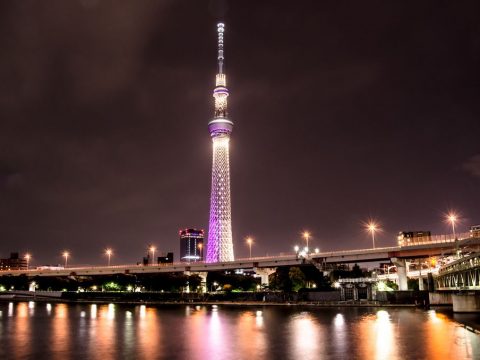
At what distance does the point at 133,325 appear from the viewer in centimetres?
6456

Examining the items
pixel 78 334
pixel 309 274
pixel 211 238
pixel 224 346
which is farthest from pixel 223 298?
pixel 224 346

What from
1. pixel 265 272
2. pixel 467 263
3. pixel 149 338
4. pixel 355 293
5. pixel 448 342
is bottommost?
pixel 448 342

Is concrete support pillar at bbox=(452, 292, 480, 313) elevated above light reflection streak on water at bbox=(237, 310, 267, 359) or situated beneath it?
elevated above

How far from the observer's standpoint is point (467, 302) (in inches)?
2879

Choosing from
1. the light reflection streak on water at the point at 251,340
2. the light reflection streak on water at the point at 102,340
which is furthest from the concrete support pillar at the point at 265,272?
the light reflection streak on water at the point at 251,340

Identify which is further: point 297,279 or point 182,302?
point 182,302

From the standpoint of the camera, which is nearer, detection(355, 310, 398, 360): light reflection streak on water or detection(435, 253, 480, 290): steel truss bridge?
detection(355, 310, 398, 360): light reflection streak on water

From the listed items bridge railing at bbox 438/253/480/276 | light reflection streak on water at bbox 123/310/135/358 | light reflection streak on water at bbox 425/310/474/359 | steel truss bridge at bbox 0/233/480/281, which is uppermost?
steel truss bridge at bbox 0/233/480/281

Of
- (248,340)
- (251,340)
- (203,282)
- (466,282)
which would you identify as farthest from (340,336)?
(203,282)

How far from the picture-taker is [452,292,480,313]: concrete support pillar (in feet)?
235

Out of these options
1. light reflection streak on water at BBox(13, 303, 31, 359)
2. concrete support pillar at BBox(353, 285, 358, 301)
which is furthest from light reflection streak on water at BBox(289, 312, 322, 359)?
concrete support pillar at BBox(353, 285, 358, 301)

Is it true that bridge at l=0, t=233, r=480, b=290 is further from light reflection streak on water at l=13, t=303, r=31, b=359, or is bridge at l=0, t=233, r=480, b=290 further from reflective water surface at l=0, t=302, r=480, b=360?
light reflection streak on water at l=13, t=303, r=31, b=359

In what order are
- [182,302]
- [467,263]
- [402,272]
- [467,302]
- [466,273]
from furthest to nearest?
[182,302]
[402,272]
[467,302]
[466,273]
[467,263]

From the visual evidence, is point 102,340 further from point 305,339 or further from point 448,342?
point 448,342
